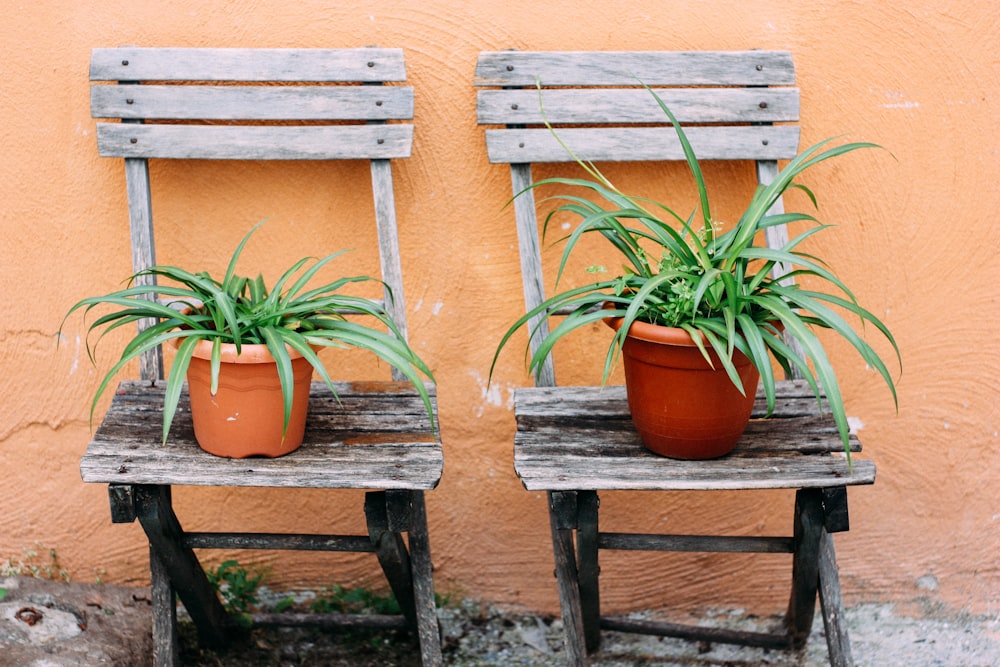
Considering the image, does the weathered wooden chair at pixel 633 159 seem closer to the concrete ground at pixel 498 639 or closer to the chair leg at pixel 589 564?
the chair leg at pixel 589 564

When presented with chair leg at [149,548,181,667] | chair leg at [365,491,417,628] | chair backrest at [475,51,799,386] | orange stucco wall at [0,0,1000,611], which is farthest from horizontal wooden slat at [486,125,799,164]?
chair leg at [149,548,181,667]

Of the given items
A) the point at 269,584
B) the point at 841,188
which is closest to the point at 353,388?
the point at 269,584

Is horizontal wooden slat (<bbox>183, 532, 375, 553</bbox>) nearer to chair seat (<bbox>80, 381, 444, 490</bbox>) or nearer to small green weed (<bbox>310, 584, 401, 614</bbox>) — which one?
chair seat (<bbox>80, 381, 444, 490</bbox>)

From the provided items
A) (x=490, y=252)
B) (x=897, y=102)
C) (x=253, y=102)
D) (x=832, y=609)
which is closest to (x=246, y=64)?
(x=253, y=102)

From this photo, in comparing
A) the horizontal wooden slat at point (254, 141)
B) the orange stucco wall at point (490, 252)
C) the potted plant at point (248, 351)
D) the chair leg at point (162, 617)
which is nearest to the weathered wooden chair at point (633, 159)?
the orange stucco wall at point (490, 252)

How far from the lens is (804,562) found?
1.88m

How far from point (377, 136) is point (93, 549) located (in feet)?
4.12

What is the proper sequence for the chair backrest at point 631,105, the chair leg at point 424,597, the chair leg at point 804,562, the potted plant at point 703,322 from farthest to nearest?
the chair backrest at point 631,105 → the chair leg at point 424,597 → the chair leg at point 804,562 → the potted plant at point 703,322

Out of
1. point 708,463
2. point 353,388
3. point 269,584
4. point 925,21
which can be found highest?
point 925,21

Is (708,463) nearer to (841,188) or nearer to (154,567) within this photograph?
(841,188)

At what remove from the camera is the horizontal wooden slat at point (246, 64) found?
196cm

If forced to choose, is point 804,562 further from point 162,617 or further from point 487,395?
point 162,617

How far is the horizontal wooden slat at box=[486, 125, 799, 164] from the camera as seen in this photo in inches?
79.5

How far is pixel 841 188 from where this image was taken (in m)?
2.16
